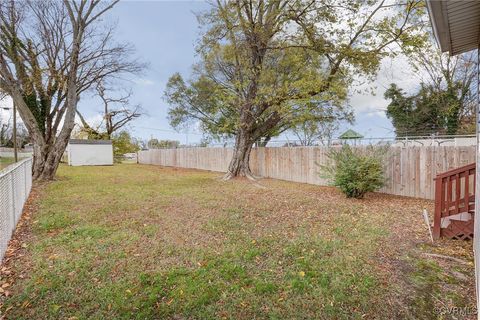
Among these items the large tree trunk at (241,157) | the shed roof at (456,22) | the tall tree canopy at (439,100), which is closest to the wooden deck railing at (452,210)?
the shed roof at (456,22)

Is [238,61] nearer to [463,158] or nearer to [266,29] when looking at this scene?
[266,29]

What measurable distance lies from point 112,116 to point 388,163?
26916 mm

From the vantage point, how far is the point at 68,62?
11.8m

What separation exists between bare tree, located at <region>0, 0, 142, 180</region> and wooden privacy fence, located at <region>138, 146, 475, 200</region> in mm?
8131

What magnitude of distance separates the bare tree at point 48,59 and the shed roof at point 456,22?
1240 centimetres

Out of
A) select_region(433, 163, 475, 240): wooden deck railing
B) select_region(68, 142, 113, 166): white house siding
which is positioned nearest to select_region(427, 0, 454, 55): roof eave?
select_region(433, 163, 475, 240): wooden deck railing

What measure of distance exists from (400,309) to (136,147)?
32.7m

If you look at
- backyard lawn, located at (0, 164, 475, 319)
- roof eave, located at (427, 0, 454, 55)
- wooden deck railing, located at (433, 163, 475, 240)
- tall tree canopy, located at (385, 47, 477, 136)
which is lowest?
backyard lawn, located at (0, 164, 475, 319)

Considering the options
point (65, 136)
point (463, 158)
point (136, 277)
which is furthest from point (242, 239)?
point (65, 136)

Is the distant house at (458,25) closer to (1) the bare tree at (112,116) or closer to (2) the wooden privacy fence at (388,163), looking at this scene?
(2) the wooden privacy fence at (388,163)

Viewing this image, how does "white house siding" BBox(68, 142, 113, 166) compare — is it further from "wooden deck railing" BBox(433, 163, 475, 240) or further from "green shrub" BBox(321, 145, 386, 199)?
"wooden deck railing" BBox(433, 163, 475, 240)

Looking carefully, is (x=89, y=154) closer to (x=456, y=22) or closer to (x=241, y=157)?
(x=241, y=157)

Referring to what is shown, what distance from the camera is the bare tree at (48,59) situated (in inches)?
415

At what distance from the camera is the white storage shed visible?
2411cm
